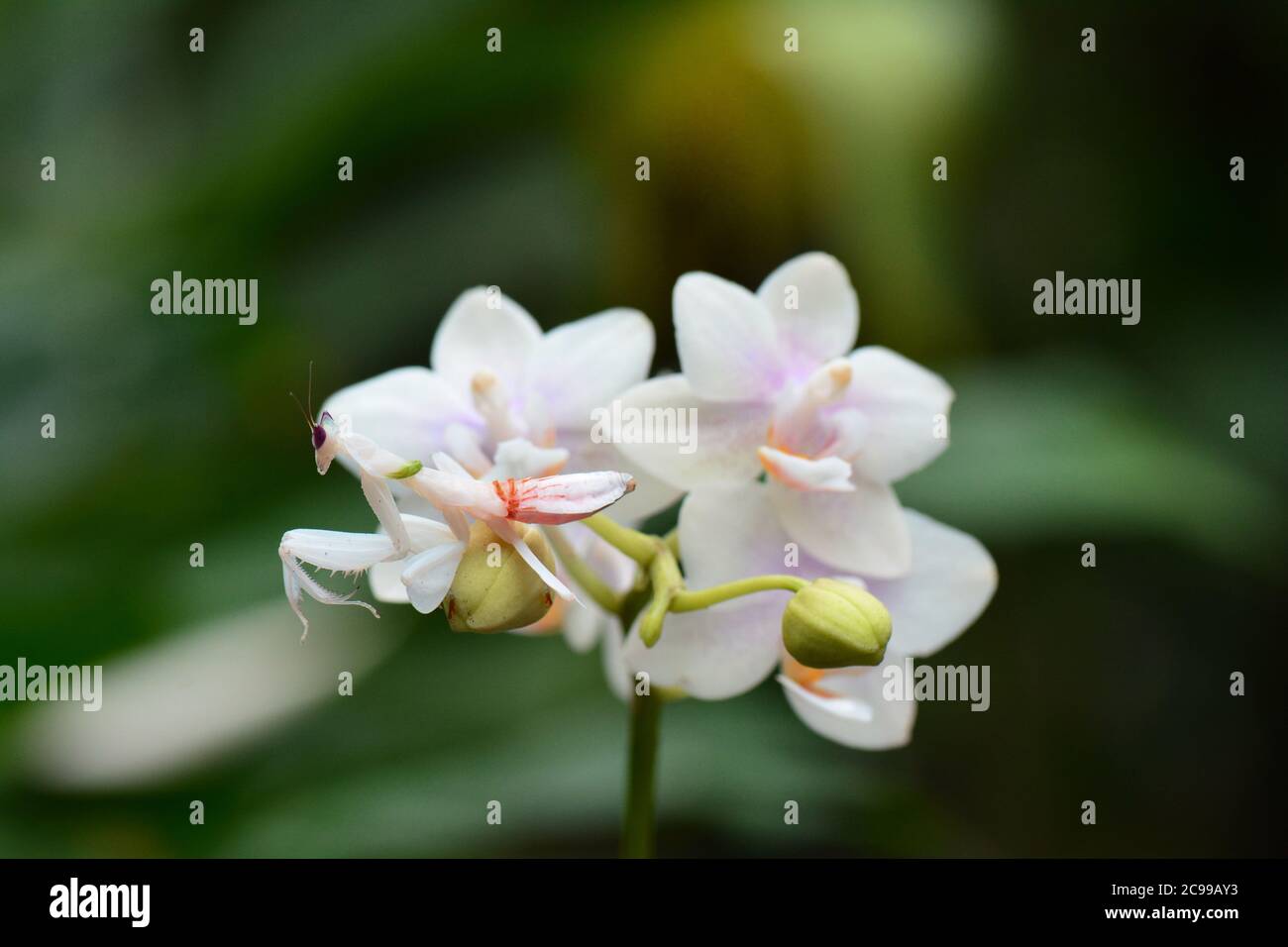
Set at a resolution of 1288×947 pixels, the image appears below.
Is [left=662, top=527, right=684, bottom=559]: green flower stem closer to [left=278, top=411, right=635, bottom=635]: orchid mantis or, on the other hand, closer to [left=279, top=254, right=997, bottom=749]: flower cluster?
[left=279, top=254, right=997, bottom=749]: flower cluster

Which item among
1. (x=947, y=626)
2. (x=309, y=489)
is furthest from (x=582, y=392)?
(x=309, y=489)

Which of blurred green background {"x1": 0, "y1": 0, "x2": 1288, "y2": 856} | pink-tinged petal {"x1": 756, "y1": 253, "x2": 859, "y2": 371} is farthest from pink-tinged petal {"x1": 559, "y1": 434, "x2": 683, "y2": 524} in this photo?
blurred green background {"x1": 0, "y1": 0, "x2": 1288, "y2": 856}

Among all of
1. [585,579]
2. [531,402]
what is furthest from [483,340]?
[585,579]

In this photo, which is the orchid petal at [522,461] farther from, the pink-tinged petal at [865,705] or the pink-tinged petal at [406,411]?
the pink-tinged petal at [865,705]

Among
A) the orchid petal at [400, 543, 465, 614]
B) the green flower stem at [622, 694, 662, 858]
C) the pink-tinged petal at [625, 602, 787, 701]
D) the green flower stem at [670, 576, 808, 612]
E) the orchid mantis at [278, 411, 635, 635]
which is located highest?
the orchid mantis at [278, 411, 635, 635]

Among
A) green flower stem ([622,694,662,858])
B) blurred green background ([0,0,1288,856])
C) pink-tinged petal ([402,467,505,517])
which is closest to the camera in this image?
pink-tinged petal ([402,467,505,517])
